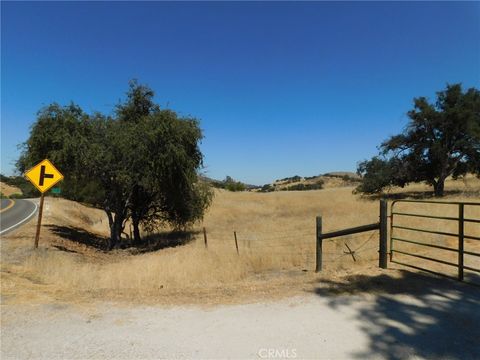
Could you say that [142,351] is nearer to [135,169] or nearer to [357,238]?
[357,238]

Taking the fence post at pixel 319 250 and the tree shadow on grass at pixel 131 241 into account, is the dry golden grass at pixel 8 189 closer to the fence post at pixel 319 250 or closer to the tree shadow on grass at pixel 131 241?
the tree shadow on grass at pixel 131 241

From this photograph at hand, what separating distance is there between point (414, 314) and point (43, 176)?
13894mm

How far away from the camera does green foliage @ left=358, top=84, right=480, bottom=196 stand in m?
32.1

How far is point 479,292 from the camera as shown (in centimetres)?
662

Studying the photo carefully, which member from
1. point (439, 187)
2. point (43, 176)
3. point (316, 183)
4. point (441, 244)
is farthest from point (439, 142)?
point (316, 183)

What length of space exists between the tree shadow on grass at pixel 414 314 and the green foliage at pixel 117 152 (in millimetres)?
12313

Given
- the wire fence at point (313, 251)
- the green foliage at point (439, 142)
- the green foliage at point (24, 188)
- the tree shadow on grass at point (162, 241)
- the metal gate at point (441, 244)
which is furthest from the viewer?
the green foliage at point (24, 188)

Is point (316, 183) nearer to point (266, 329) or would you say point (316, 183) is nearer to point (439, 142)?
point (439, 142)

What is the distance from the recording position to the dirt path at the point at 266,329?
4500 millimetres

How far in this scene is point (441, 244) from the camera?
11.8m

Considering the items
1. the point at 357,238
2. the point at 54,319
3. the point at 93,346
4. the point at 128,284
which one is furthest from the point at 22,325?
the point at 357,238

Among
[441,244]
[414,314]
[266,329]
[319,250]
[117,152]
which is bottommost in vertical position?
[266,329]

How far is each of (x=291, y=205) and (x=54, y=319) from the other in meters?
35.8

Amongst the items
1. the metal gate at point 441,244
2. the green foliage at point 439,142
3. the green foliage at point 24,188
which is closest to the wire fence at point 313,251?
the metal gate at point 441,244
